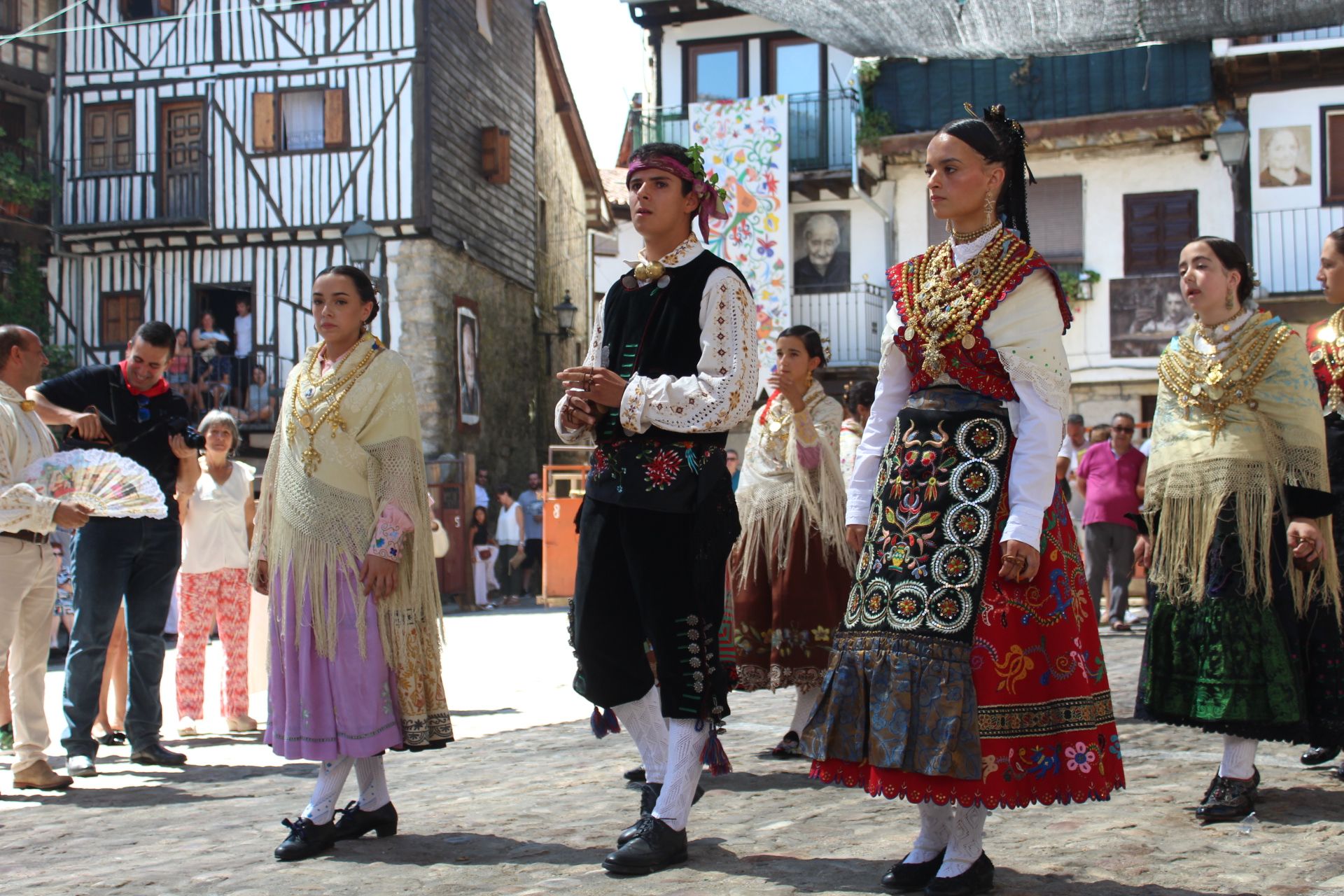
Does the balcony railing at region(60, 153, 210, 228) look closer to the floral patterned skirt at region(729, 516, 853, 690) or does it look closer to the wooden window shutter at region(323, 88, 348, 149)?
the wooden window shutter at region(323, 88, 348, 149)

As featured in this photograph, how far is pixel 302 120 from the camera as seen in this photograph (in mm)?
23250

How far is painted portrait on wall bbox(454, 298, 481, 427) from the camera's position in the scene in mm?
23812

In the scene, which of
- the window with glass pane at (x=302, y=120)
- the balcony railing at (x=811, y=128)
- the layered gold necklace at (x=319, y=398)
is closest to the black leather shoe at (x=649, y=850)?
the layered gold necklace at (x=319, y=398)

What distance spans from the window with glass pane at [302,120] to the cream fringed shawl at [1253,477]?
2032 centimetres

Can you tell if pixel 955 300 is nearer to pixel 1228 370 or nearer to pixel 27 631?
pixel 1228 370

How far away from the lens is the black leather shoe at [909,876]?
3.62 m

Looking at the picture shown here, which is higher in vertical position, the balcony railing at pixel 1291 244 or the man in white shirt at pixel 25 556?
the balcony railing at pixel 1291 244

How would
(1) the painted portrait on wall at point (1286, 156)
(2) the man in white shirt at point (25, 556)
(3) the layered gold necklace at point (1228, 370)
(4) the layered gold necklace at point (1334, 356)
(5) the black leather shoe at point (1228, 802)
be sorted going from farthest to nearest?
(1) the painted portrait on wall at point (1286, 156)
(2) the man in white shirt at point (25, 556)
(4) the layered gold necklace at point (1334, 356)
(3) the layered gold necklace at point (1228, 370)
(5) the black leather shoe at point (1228, 802)

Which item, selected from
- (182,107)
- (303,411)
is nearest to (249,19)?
(182,107)

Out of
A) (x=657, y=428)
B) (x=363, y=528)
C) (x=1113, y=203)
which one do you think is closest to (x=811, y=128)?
(x=1113, y=203)

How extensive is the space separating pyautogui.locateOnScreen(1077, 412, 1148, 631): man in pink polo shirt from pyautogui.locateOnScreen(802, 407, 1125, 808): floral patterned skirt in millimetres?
8760

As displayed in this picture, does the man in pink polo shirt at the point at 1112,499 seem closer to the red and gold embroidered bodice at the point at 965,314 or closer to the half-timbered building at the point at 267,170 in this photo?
the red and gold embroidered bodice at the point at 965,314

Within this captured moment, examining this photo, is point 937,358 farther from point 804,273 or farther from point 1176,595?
point 804,273

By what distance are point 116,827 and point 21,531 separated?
160 cm
